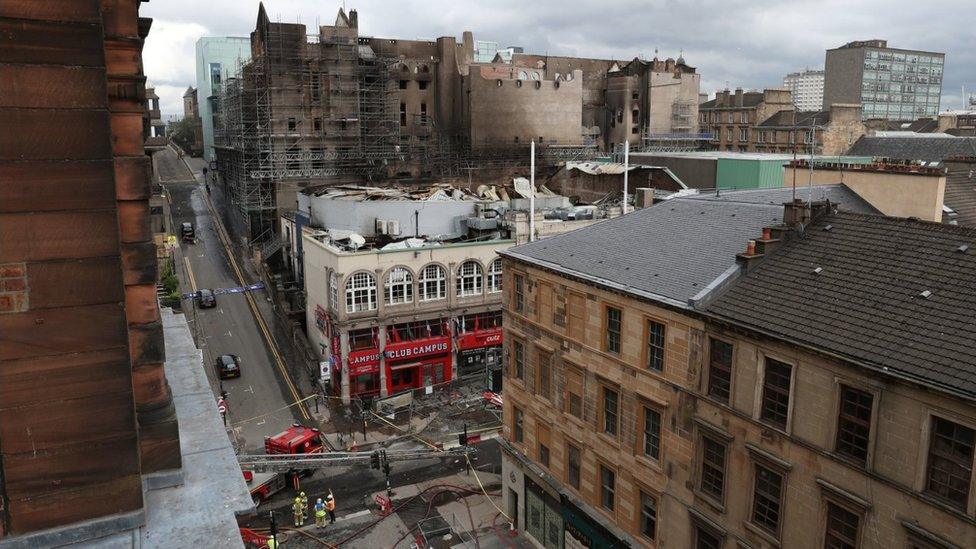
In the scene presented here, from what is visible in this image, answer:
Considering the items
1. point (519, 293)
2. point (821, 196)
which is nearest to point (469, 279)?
point (519, 293)

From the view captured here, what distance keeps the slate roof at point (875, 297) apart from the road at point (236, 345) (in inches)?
1214

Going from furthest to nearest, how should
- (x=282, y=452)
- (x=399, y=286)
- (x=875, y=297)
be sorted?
(x=399, y=286) < (x=282, y=452) < (x=875, y=297)

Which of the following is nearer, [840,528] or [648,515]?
[840,528]

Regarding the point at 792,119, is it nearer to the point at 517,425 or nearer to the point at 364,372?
the point at 364,372

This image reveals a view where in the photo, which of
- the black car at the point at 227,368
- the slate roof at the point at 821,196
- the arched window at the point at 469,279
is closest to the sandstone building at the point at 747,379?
the slate roof at the point at 821,196

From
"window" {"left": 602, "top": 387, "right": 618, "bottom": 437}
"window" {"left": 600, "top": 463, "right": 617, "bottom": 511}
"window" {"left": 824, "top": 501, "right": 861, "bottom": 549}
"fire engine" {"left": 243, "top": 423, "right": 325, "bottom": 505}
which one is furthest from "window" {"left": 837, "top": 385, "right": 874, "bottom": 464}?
"fire engine" {"left": 243, "top": 423, "right": 325, "bottom": 505}

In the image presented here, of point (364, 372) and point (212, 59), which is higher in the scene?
point (212, 59)

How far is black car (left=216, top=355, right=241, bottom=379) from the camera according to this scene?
165 feet

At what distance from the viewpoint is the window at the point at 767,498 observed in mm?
19906

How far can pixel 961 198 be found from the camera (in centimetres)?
3412

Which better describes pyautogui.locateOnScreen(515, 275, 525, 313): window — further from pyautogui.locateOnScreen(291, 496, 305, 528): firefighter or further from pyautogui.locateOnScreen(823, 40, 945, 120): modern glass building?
pyautogui.locateOnScreen(823, 40, 945, 120): modern glass building

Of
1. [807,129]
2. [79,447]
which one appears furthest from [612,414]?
[807,129]

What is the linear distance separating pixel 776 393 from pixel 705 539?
6.12 metres

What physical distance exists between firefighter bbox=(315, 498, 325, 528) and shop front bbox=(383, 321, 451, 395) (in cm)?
1692
